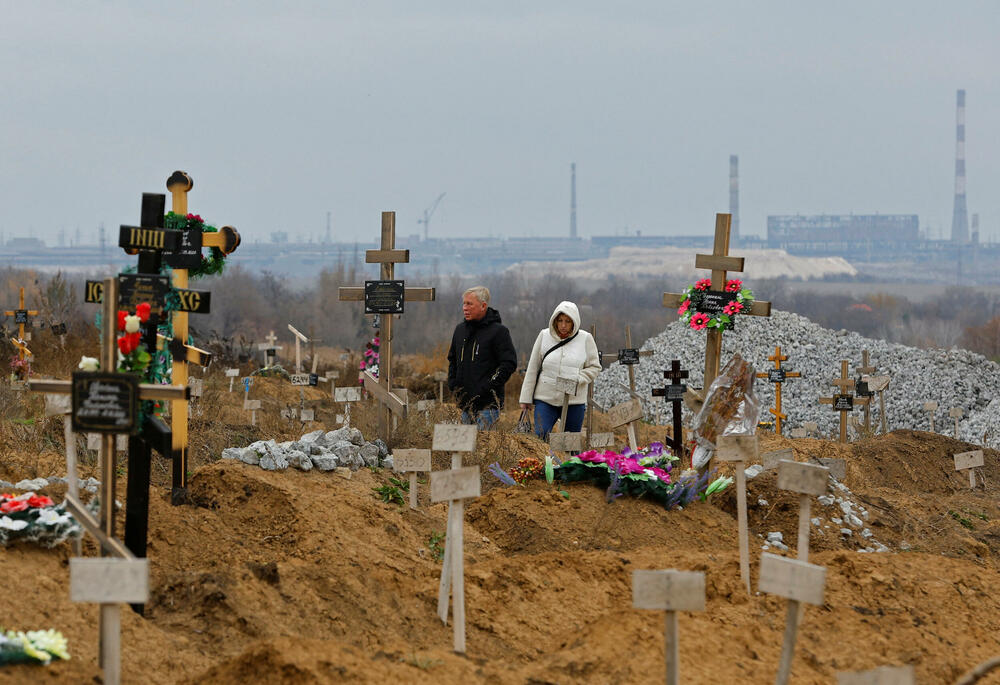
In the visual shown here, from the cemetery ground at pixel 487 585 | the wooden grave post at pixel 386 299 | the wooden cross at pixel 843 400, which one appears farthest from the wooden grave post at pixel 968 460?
the wooden grave post at pixel 386 299

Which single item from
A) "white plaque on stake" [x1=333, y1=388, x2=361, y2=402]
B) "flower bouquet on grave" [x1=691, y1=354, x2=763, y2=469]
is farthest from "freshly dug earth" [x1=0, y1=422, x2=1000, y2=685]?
"white plaque on stake" [x1=333, y1=388, x2=361, y2=402]

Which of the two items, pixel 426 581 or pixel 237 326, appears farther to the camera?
pixel 237 326

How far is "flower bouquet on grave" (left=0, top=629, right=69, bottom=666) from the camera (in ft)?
13.4

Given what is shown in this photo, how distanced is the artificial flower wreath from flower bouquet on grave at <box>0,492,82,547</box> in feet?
18.7

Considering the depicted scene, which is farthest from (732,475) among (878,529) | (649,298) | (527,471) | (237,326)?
(649,298)

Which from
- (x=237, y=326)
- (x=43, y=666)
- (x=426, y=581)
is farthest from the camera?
(x=237, y=326)

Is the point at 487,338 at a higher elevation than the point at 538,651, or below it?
higher

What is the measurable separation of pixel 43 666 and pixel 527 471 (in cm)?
482

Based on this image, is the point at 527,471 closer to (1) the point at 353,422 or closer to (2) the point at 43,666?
(1) the point at 353,422

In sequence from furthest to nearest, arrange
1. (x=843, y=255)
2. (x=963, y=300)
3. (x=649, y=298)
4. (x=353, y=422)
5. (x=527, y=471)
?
(x=843, y=255), (x=963, y=300), (x=649, y=298), (x=353, y=422), (x=527, y=471)

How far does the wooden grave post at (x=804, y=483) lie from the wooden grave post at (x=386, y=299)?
5119 mm

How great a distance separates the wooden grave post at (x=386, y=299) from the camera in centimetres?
1002

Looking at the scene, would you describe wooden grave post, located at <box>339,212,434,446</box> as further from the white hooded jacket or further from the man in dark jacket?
the white hooded jacket

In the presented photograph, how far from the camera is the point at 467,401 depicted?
10438 millimetres
